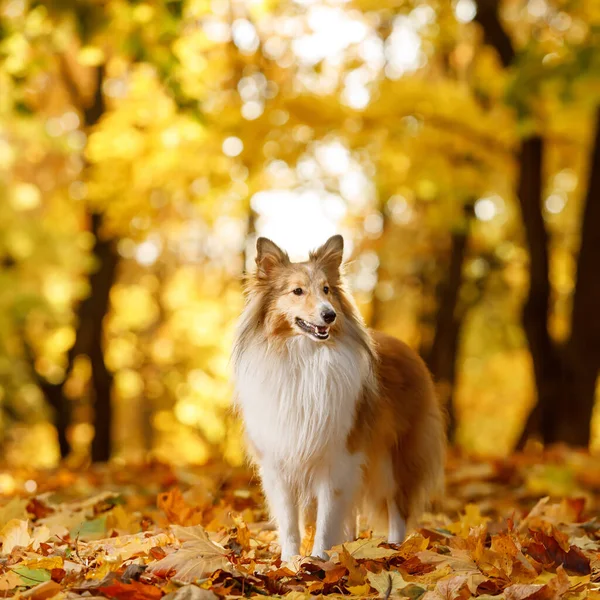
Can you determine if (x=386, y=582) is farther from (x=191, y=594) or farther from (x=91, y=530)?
(x=91, y=530)

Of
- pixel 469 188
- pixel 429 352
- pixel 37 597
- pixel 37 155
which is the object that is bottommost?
pixel 429 352

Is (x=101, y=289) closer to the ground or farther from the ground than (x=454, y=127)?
closer to the ground

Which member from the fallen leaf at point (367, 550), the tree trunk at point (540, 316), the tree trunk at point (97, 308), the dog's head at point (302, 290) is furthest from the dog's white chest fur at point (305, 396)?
the tree trunk at point (97, 308)

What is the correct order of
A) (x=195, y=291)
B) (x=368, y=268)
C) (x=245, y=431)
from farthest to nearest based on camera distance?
(x=195, y=291), (x=368, y=268), (x=245, y=431)

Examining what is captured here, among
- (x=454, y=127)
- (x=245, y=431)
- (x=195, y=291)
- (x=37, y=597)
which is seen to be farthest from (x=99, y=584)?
(x=195, y=291)

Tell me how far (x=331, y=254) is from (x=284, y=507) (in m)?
1.29

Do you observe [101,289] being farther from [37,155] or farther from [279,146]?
[279,146]

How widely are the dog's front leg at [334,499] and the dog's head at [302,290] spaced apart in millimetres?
638

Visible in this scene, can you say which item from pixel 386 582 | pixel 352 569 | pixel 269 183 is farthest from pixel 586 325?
pixel 386 582

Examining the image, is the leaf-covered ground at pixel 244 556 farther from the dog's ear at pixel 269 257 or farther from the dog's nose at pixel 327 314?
the dog's ear at pixel 269 257

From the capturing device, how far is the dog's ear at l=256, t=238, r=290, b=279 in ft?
15.0

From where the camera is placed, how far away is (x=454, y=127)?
34.7 feet

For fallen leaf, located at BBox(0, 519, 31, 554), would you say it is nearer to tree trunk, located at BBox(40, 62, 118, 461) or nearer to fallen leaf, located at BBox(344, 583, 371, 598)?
fallen leaf, located at BBox(344, 583, 371, 598)

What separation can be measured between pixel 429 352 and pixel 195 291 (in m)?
7.83
